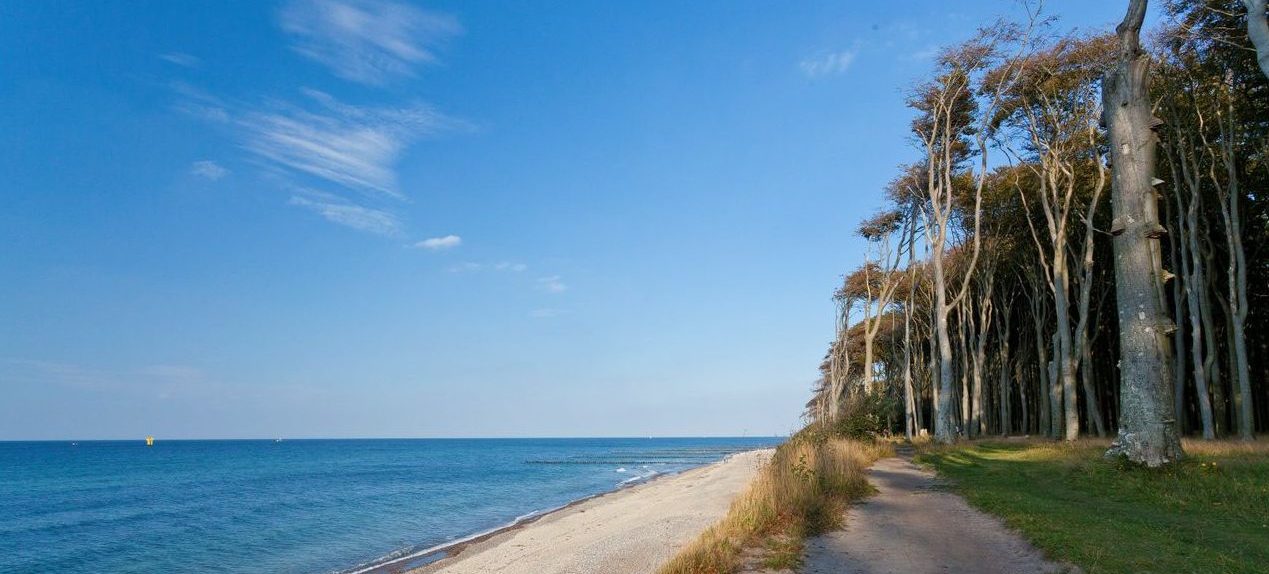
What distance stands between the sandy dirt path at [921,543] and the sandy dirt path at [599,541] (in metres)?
2.66

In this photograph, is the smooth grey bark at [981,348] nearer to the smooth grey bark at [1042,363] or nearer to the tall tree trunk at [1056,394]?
the smooth grey bark at [1042,363]

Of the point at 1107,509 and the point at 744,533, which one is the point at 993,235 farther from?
the point at 744,533

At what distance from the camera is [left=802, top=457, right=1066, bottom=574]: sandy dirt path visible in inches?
315

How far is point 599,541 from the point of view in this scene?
52.1 ft

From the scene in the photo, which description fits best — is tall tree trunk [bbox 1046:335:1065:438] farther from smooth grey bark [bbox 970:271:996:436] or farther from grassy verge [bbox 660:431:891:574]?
grassy verge [bbox 660:431:891:574]

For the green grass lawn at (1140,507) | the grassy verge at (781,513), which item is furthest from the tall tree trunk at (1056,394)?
the grassy verge at (781,513)

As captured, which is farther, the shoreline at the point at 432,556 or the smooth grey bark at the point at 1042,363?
the smooth grey bark at the point at 1042,363

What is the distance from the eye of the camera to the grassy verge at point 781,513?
802 cm

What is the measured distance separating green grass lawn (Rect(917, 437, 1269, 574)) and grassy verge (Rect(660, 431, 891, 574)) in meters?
2.31

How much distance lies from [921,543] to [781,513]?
198cm

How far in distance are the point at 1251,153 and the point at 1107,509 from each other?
19123 millimetres

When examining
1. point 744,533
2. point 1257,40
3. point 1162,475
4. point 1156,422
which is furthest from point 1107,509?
point 1257,40

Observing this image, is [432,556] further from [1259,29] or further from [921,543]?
[1259,29]

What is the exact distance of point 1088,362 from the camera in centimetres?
2780
